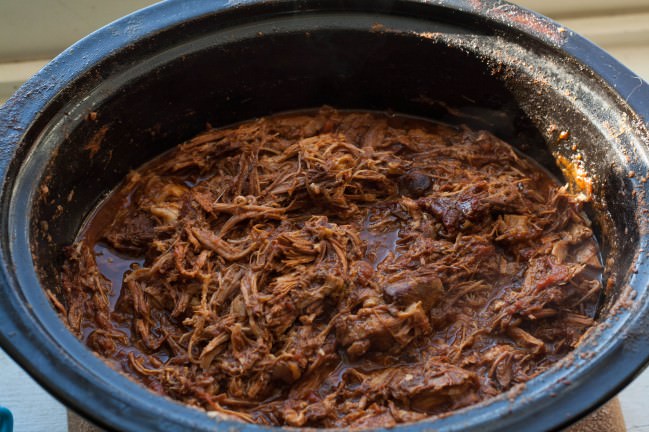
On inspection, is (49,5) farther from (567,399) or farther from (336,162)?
(567,399)

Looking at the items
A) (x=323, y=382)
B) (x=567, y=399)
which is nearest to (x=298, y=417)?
(x=323, y=382)

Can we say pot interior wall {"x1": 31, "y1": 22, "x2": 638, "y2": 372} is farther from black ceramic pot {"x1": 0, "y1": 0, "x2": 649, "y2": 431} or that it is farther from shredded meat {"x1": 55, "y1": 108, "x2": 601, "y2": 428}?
shredded meat {"x1": 55, "y1": 108, "x2": 601, "y2": 428}

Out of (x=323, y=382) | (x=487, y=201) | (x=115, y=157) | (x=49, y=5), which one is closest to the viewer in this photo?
(x=323, y=382)

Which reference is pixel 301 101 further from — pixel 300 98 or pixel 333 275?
pixel 333 275

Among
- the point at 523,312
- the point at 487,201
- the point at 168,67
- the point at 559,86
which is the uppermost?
the point at 168,67

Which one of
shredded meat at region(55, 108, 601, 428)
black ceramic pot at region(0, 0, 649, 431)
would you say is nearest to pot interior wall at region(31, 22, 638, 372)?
black ceramic pot at region(0, 0, 649, 431)

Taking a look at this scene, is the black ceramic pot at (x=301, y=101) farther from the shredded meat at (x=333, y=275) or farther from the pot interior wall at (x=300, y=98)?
the shredded meat at (x=333, y=275)

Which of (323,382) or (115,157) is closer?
(323,382)
